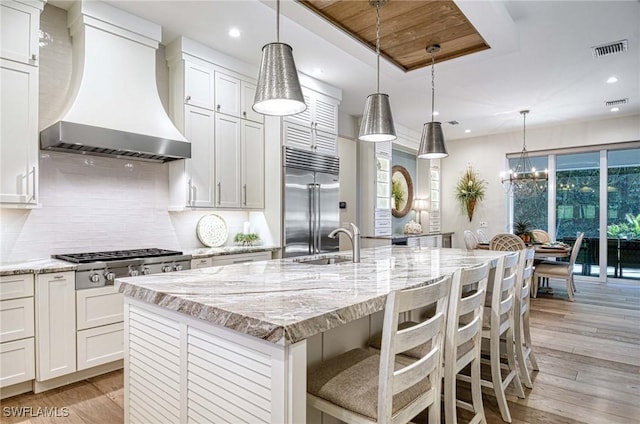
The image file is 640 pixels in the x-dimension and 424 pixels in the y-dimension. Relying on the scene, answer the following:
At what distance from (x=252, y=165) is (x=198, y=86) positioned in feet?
3.23

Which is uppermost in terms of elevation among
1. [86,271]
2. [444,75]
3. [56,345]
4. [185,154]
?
[444,75]

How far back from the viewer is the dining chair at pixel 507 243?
5.15 meters

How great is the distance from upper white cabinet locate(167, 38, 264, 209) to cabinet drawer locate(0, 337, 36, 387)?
1.60 meters

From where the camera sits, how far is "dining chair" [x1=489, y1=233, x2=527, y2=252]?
16.9 feet

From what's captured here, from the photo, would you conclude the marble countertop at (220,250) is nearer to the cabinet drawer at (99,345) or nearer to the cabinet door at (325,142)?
the cabinet drawer at (99,345)

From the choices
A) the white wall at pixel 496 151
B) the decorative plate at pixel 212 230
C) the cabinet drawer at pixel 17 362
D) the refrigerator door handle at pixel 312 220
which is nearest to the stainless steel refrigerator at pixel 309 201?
the refrigerator door handle at pixel 312 220

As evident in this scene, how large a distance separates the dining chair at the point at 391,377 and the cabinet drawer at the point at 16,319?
2125 millimetres

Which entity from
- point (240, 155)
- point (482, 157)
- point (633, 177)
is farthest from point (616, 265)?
point (240, 155)

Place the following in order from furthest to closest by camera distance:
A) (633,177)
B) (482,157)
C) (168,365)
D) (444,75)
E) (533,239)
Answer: (482,157) < (633,177) < (533,239) < (444,75) < (168,365)

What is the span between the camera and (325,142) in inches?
192

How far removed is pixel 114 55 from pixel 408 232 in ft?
18.3

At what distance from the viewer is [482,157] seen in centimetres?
794

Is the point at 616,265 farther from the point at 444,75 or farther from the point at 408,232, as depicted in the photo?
the point at 444,75

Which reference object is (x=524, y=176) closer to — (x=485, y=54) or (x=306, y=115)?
(x=485, y=54)
